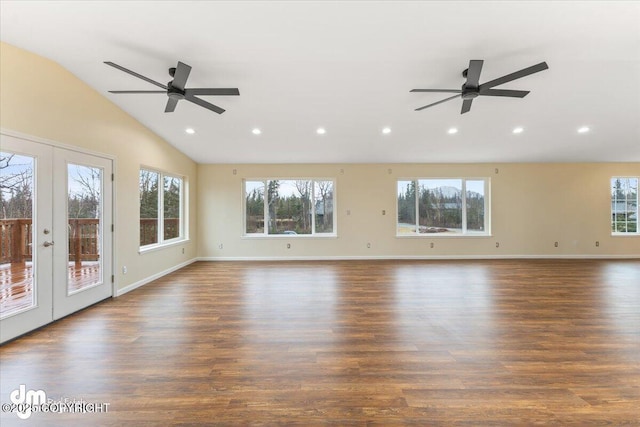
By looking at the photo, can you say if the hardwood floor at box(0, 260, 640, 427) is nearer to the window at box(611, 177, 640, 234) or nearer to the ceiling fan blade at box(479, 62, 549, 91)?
the ceiling fan blade at box(479, 62, 549, 91)

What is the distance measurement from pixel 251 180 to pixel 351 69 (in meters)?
4.36

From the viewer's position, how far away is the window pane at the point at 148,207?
16.1ft

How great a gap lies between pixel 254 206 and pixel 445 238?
16.3 feet

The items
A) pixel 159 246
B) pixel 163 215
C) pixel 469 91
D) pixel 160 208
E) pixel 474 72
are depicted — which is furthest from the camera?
pixel 163 215

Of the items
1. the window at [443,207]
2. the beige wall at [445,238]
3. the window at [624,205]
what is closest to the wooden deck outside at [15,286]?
the beige wall at [445,238]

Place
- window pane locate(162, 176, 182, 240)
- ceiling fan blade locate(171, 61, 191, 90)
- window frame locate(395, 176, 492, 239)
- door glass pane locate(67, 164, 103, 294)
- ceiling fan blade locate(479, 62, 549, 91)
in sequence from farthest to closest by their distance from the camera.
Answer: window frame locate(395, 176, 492, 239), window pane locate(162, 176, 182, 240), door glass pane locate(67, 164, 103, 294), ceiling fan blade locate(171, 61, 191, 90), ceiling fan blade locate(479, 62, 549, 91)

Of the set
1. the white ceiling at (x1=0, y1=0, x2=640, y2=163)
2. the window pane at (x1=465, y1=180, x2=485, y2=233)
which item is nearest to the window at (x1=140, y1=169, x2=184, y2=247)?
the white ceiling at (x1=0, y1=0, x2=640, y2=163)

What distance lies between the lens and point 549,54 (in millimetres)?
3066

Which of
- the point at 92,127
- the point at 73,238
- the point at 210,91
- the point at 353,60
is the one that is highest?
the point at 353,60

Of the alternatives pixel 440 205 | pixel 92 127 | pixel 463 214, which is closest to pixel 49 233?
pixel 92 127

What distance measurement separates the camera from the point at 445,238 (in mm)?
6953

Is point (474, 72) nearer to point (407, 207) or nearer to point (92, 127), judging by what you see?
point (407, 207)

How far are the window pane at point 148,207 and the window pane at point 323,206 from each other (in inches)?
141

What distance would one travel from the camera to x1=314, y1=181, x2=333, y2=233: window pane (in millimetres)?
7062
